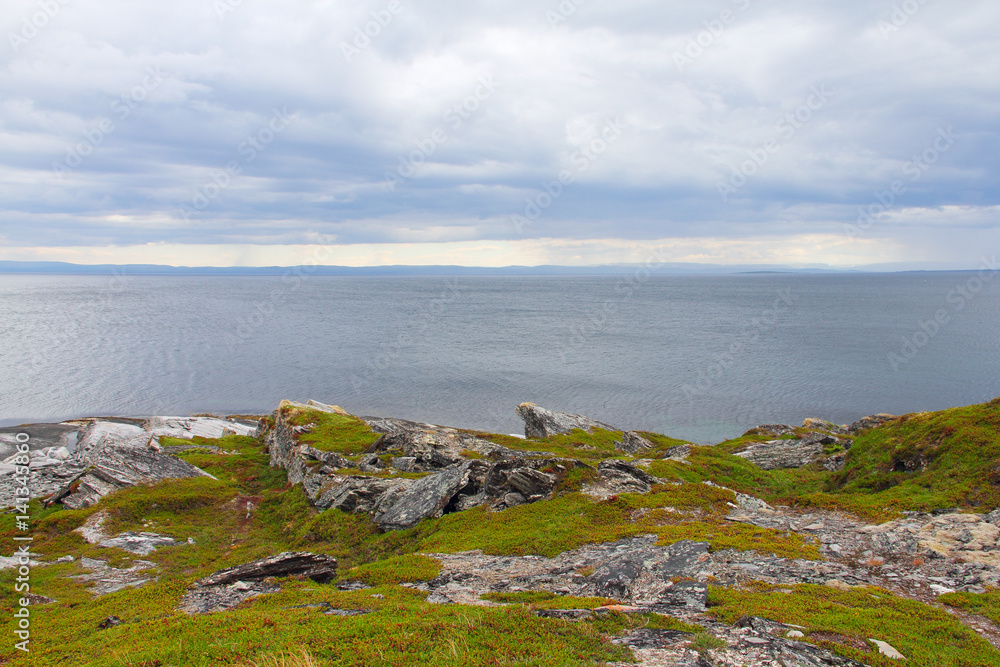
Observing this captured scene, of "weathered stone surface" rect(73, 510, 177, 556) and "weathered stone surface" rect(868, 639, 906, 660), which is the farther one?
"weathered stone surface" rect(73, 510, 177, 556)

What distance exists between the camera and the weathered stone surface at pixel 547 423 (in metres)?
55.3

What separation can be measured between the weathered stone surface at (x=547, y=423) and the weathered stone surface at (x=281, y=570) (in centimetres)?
3561

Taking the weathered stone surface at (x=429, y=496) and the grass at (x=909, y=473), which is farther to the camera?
the weathered stone surface at (x=429, y=496)

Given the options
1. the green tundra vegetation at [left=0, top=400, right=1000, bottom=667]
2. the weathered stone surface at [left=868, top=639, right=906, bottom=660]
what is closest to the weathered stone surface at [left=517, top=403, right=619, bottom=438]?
the green tundra vegetation at [left=0, top=400, right=1000, bottom=667]

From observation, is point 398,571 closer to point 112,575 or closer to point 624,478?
point 112,575

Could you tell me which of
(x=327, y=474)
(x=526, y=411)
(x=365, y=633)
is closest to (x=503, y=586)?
→ (x=365, y=633)

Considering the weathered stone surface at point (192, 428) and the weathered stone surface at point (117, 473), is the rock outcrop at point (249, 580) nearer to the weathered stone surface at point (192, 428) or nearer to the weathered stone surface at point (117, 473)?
the weathered stone surface at point (117, 473)

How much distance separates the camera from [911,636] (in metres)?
12.1

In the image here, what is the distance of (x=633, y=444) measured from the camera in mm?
51281

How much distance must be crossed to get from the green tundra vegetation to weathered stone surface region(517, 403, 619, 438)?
11.5 meters

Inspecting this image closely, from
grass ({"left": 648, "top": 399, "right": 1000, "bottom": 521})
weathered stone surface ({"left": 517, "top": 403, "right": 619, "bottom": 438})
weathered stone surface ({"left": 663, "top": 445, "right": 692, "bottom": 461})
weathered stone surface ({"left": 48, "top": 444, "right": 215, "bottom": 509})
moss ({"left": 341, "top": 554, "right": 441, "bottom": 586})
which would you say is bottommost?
weathered stone surface ({"left": 517, "top": 403, "right": 619, "bottom": 438})

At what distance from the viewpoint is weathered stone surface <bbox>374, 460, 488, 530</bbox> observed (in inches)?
1088

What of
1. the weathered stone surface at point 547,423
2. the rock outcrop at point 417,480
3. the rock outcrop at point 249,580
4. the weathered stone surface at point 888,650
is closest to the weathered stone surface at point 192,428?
the rock outcrop at point 417,480

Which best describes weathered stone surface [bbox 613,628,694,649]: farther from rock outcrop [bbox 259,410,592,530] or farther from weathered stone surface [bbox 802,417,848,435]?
weathered stone surface [bbox 802,417,848,435]
